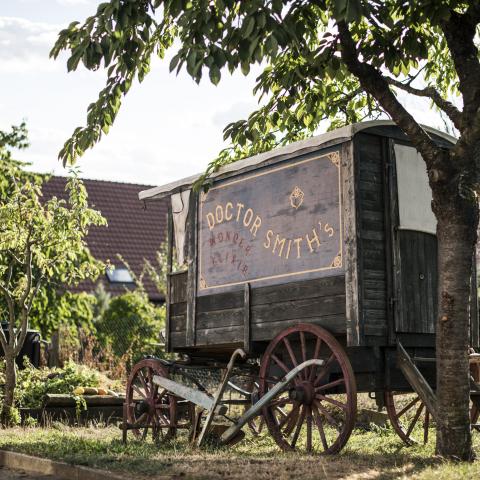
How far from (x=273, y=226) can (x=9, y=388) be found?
4558mm

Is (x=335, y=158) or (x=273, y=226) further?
(x=273, y=226)

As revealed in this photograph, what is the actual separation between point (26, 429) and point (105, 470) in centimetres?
427

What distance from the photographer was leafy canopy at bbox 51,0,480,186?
6527mm

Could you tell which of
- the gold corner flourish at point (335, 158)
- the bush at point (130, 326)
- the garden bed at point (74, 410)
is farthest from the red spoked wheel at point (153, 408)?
the bush at point (130, 326)

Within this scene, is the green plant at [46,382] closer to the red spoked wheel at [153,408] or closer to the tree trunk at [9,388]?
the tree trunk at [9,388]

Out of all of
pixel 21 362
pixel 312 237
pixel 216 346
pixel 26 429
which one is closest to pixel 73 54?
pixel 312 237

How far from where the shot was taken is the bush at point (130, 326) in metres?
19.6

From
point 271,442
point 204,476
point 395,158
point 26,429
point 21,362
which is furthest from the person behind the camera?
point 21,362

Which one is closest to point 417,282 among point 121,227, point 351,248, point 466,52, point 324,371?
point 351,248

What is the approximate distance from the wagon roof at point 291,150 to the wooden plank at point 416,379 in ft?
7.43

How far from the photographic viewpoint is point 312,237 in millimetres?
9359

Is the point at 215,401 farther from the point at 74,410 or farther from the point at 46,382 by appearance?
the point at 46,382

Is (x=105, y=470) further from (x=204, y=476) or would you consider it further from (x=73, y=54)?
(x=73, y=54)

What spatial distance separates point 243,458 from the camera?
834 centimetres
